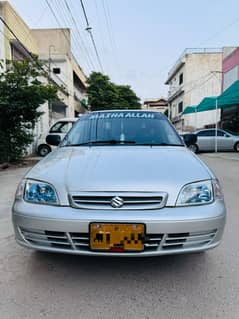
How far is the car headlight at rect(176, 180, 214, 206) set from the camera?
2084mm

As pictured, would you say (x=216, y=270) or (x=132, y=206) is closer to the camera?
(x=132, y=206)

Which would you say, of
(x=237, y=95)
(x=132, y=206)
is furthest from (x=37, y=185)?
(x=237, y=95)

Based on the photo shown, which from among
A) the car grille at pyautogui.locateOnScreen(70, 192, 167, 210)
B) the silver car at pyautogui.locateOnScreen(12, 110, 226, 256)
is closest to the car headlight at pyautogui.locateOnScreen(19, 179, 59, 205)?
the silver car at pyautogui.locateOnScreen(12, 110, 226, 256)

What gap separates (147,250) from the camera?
6.54 ft

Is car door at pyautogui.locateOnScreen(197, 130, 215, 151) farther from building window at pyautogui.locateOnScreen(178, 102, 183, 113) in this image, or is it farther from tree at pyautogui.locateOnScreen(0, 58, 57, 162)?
building window at pyautogui.locateOnScreen(178, 102, 183, 113)

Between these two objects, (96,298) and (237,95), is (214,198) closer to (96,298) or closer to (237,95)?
(96,298)

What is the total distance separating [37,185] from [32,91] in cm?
752

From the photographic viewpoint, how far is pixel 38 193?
219 centimetres

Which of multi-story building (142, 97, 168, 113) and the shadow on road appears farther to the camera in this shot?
multi-story building (142, 97, 168, 113)

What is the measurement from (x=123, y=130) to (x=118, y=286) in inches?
70.7

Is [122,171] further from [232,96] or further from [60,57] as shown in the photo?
[60,57]

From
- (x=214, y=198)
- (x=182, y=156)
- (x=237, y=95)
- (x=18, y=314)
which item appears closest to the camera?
(x=18, y=314)

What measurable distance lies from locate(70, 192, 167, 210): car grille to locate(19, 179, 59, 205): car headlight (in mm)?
204

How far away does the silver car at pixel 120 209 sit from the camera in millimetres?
1947
